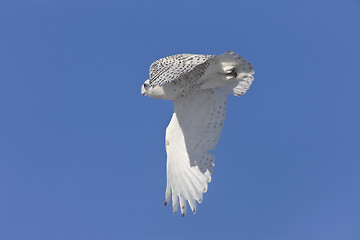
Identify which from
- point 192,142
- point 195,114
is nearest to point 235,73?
point 195,114

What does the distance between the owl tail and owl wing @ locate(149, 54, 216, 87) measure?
13.6 inches

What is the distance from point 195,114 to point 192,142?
537 millimetres

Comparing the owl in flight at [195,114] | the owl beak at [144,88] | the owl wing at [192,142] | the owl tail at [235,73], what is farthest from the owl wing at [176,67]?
the owl wing at [192,142]

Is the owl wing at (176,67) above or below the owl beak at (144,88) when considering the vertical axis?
below

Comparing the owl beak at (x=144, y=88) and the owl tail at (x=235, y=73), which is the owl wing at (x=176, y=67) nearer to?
the owl tail at (x=235, y=73)

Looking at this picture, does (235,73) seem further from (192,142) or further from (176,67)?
(192,142)

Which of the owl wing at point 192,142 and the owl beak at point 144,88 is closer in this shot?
the owl beak at point 144,88

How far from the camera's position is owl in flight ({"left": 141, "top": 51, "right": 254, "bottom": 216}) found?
1005 cm

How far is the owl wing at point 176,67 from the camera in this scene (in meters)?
9.01

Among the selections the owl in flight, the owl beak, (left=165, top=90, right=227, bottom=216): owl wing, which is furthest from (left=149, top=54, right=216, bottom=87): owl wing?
(left=165, top=90, right=227, bottom=216): owl wing

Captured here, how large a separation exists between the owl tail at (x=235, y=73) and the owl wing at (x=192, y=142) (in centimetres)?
30

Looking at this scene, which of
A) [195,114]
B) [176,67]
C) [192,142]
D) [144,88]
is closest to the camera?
[176,67]

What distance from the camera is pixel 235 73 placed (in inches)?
400

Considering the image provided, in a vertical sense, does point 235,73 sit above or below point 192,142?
above
